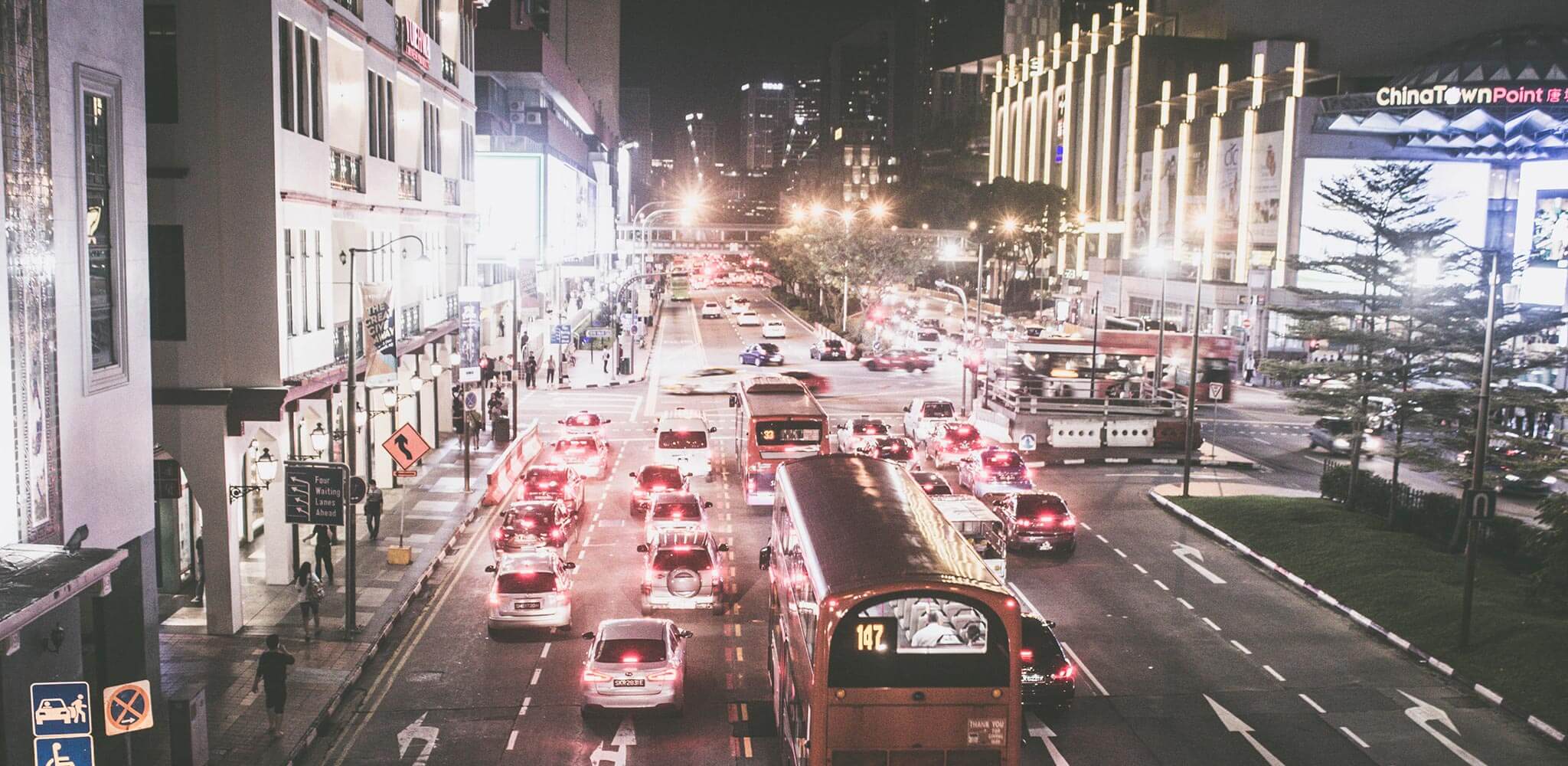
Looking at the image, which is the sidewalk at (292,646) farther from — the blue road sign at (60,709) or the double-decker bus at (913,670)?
the double-decker bus at (913,670)

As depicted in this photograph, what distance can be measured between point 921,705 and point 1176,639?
39.4 feet

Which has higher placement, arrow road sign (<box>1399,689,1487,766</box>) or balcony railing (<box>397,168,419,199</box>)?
balcony railing (<box>397,168,419,199</box>)

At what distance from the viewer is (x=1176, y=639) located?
23.7 m

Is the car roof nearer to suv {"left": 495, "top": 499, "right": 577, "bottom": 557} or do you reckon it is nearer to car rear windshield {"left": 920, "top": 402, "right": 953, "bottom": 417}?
suv {"left": 495, "top": 499, "right": 577, "bottom": 557}

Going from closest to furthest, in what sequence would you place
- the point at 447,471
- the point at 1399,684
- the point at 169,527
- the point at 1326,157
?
the point at 1399,684
the point at 169,527
the point at 447,471
the point at 1326,157

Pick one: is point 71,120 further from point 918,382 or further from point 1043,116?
point 1043,116

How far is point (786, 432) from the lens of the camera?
116 feet

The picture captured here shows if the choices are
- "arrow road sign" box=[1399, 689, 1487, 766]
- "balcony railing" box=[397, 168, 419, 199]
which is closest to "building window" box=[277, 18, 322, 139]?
"balcony railing" box=[397, 168, 419, 199]

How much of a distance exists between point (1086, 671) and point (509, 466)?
850 inches

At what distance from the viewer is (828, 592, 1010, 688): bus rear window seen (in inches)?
522

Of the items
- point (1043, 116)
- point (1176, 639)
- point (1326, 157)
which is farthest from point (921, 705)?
point (1043, 116)

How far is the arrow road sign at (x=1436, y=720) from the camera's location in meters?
18.2

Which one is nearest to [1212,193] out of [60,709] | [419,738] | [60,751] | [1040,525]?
[1040,525]

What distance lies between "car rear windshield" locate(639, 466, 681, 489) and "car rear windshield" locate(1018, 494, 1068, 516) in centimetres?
963
